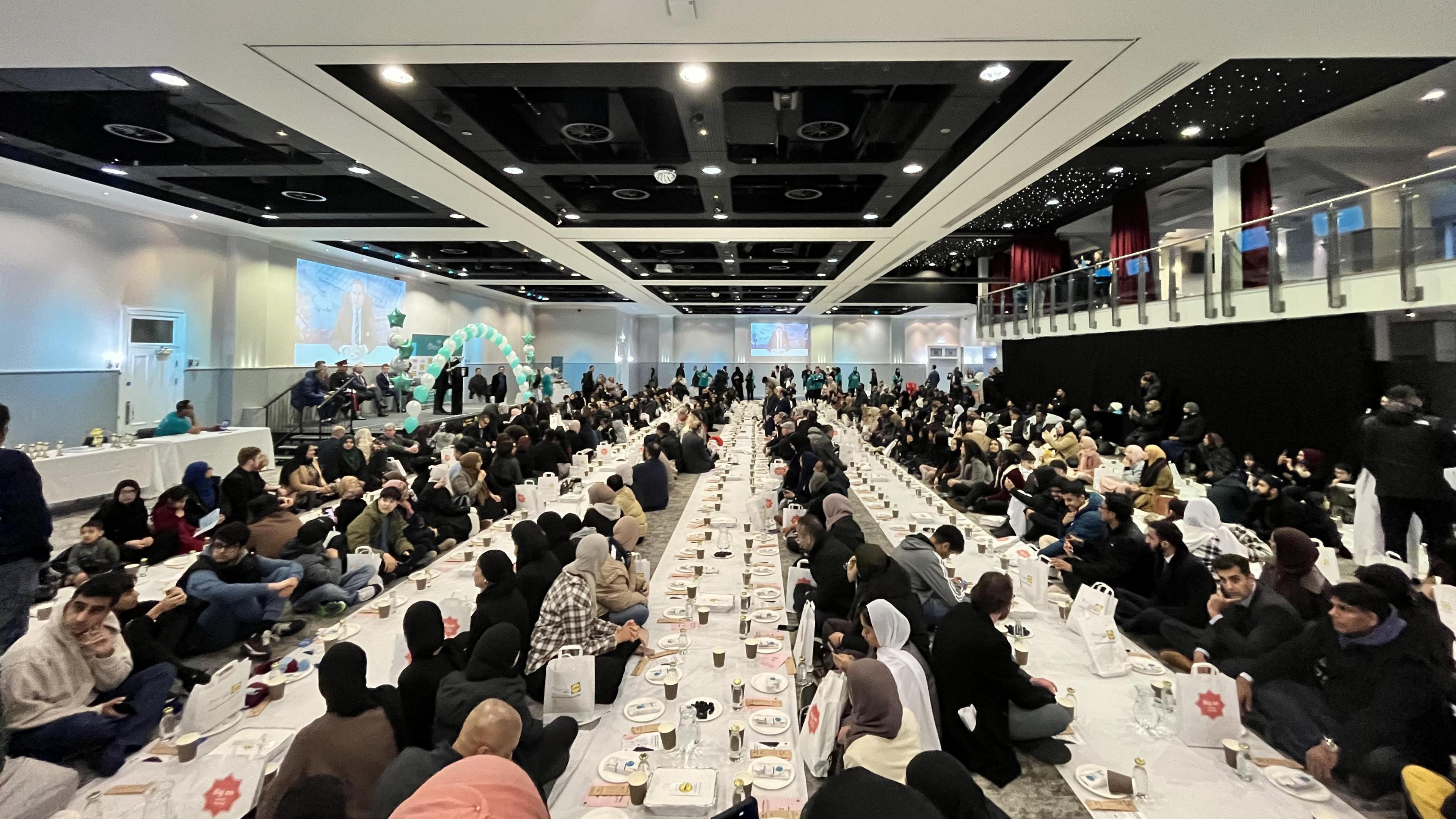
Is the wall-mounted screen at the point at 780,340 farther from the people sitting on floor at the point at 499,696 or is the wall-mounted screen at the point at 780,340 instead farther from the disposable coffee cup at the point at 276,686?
the people sitting on floor at the point at 499,696

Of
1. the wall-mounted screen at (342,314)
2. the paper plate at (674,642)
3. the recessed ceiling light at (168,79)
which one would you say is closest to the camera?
the paper plate at (674,642)

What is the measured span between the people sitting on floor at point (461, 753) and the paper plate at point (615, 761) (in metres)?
0.83

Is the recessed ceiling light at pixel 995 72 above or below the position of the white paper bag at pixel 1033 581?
above

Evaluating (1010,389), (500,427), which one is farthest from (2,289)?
(1010,389)

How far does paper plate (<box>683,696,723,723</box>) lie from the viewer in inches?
128

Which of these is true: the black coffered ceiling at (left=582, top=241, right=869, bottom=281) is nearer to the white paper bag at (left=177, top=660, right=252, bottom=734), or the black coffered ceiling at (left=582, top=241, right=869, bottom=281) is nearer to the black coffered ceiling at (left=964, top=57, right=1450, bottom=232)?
the black coffered ceiling at (left=964, top=57, right=1450, bottom=232)

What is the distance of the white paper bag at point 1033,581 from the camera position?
4.79 meters

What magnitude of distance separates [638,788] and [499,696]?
657 mm

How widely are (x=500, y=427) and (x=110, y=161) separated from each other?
608cm

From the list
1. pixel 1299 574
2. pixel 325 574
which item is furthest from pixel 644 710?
pixel 1299 574

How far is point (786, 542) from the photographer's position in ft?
21.9

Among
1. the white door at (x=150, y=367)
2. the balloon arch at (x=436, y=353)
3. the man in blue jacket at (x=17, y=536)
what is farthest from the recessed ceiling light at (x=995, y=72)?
the white door at (x=150, y=367)

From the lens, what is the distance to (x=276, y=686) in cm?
337

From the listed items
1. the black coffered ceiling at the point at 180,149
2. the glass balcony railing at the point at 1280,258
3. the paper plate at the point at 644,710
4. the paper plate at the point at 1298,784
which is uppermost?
the black coffered ceiling at the point at 180,149
